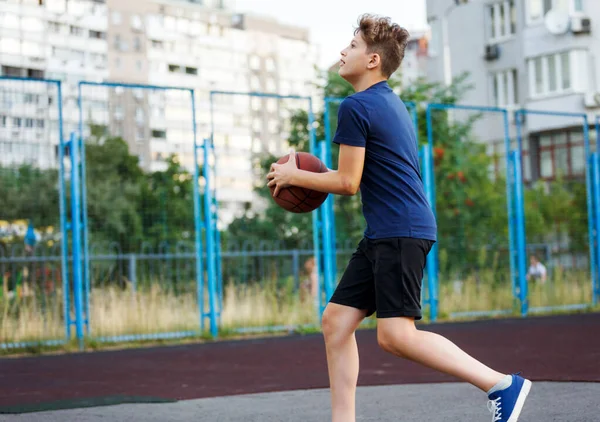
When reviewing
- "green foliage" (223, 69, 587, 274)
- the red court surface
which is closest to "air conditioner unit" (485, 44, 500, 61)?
"green foliage" (223, 69, 587, 274)

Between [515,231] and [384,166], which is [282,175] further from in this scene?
[515,231]

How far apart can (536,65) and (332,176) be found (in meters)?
36.9

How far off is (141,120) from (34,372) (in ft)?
35.9

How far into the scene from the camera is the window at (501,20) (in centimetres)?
4284

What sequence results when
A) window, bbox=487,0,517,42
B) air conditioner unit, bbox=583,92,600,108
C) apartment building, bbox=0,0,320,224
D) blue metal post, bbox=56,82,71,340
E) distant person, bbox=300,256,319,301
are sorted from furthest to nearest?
apartment building, bbox=0,0,320,224, window, bbox=487,0,517,42, air conditioner unit, bbox=583,92,600,108, distant person, bbox=300,256,319,301, blue metal post, bbox=56,82,71,340

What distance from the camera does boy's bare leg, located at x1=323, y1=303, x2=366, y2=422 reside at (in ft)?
17.3

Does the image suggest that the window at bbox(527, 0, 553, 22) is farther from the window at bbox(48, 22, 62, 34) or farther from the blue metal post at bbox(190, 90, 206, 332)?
the window at bbox(48, 22, 62, 34)

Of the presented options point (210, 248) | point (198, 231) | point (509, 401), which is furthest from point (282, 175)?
point (210, 248)

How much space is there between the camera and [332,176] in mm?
5121

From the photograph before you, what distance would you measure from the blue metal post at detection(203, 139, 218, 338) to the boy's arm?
827 centimetres

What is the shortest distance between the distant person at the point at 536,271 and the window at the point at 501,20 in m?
23.9

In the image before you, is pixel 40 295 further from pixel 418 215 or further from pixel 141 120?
pixel 418 215

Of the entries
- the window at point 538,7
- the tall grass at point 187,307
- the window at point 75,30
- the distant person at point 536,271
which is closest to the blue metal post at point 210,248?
the tall grass at point 187,307

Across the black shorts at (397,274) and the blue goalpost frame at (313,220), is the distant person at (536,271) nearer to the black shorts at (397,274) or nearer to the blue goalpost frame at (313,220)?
the blue goalpost frame at (313,220)
